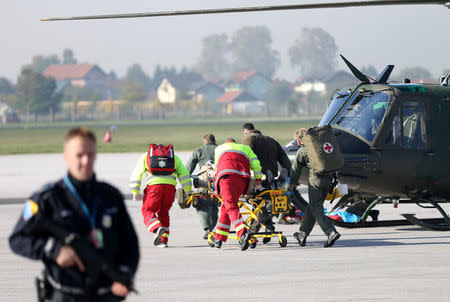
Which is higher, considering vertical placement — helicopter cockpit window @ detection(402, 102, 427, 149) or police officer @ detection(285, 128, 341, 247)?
helicopter cockpit window @ detection(402, 102, 427, 149)

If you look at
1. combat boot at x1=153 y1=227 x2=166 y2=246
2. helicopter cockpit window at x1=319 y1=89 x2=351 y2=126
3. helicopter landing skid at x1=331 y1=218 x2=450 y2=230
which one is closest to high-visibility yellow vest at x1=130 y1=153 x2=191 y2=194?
combat boot at x1=153 y1=227 x2=166 y2=246

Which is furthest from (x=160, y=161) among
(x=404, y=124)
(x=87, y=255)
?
(x=87, y=255)

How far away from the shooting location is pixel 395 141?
14883 millimetres

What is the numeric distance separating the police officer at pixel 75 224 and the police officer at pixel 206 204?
925 centimetres

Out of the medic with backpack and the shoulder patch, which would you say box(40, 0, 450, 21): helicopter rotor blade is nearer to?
the medic with backpack

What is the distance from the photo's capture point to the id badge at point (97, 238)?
4.73 m

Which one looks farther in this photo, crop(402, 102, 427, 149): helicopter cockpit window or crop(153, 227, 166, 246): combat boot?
crop(402, 102, 427, 149): helicopter cockpit window

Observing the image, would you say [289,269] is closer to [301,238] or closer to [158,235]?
[301,238]

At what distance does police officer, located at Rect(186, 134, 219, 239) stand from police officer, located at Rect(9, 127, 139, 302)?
9.25 metres

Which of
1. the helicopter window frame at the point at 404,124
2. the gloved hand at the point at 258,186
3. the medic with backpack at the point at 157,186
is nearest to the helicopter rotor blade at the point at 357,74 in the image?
the helicopter window frame at the point at 404,124

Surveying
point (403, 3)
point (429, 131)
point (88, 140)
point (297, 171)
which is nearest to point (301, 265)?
point (297, 171)

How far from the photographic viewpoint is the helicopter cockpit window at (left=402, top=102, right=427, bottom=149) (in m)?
15.0

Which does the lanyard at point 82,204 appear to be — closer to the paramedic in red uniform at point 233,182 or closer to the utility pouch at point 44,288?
the utility pouch at point 44,288

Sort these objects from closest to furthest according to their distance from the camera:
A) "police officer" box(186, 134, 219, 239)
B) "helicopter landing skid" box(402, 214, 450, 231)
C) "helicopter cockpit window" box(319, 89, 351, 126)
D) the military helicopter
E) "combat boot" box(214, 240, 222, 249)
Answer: "combat boot" box(214, 240, 222, 249) → "police officer" box(186, 134, 219, 239) → the military helicopter → "helicopter landing skid" box(402, 214, 450, 231) → "helicopter cockpit window" box(319, 89, 351, 126)
